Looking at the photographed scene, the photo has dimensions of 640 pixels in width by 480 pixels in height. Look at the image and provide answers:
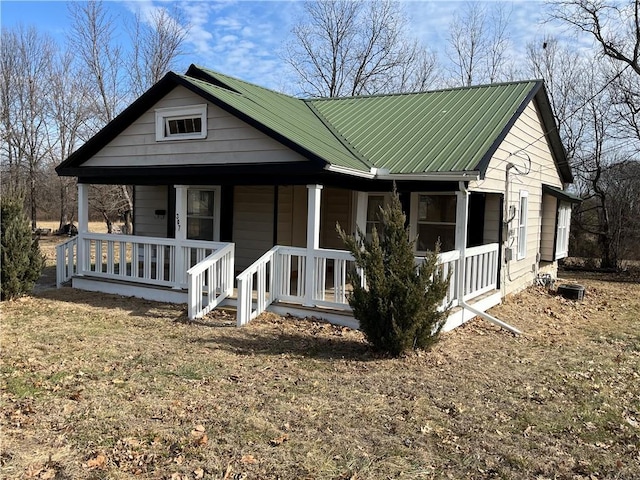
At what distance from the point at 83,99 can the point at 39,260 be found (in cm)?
2197

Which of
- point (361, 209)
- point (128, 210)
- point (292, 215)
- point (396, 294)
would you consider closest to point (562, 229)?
point (361, 209)

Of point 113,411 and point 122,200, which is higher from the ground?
point 122,200

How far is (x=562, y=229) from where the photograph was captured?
16.1 m

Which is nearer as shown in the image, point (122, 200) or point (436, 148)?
point (436, 148)

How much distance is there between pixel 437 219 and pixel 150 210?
25.6ft

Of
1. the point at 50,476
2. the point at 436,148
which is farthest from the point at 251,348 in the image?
the point at 436,148

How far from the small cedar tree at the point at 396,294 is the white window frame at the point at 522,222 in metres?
6.51

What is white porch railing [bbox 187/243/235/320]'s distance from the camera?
8461 millimetres

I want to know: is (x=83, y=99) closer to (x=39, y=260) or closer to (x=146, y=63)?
(x=146, y=63)

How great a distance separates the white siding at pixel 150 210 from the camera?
533 inches

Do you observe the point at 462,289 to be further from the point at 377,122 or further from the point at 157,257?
the point at 157,257

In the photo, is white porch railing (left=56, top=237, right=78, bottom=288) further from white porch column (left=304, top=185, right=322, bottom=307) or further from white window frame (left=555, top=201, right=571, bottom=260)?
white window frame (left=555, top=201, right=571, bottom=260)

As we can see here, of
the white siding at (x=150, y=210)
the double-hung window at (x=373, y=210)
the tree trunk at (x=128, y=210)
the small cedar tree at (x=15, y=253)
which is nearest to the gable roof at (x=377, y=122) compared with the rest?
the double-hung window at (x=373, y=210)

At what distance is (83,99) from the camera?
28.9 m
